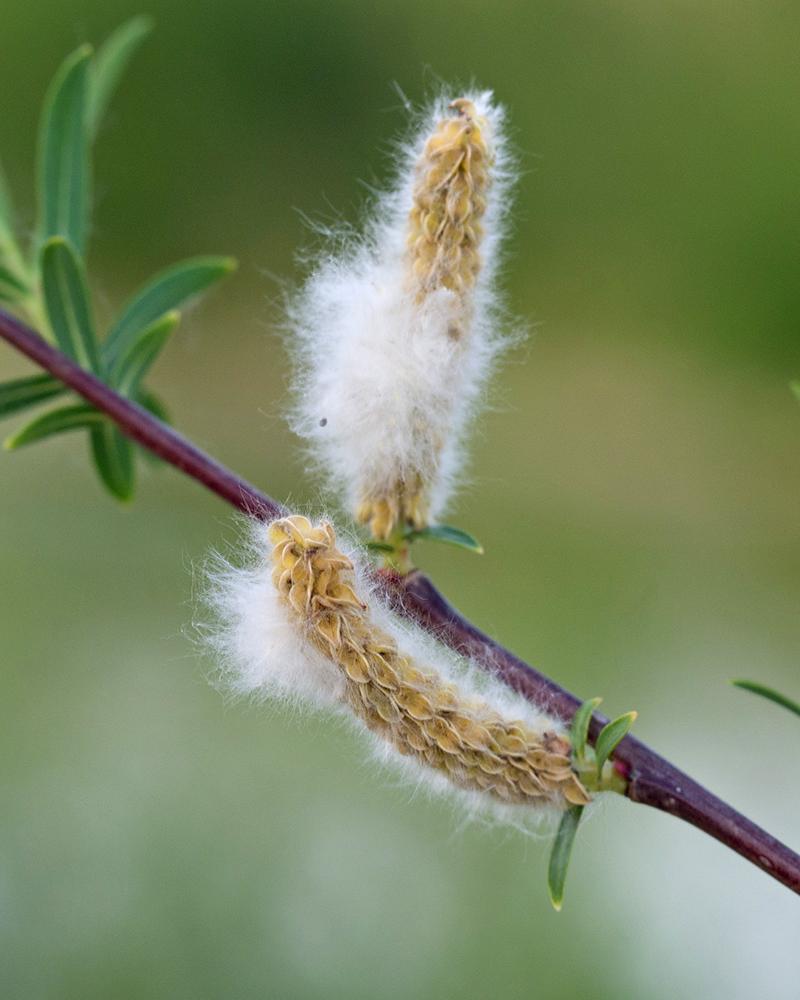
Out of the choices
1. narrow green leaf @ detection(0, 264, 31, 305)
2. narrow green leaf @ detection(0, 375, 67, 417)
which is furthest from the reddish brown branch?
narrow green leaf @ detection(0, 264, 31, 305)

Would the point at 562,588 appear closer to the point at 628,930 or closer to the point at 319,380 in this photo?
the point at 628,930

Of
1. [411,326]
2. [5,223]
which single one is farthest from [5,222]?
[411,326]

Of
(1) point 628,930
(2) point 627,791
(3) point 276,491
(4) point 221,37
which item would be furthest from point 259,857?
(4) point 221,37

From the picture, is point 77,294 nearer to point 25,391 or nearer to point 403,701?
point 25,391

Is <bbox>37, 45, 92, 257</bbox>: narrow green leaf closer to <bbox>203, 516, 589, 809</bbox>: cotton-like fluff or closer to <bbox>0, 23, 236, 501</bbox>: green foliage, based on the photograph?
<bbox>0, 23, 236, 501</bbox>: green foliage

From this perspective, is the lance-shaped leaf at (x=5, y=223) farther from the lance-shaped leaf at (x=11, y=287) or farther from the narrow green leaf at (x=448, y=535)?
the narrow green leaf at (x=448, y=535)

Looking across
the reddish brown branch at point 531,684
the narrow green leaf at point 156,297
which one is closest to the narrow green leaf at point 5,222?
the narrow green leaf at point 156,297
